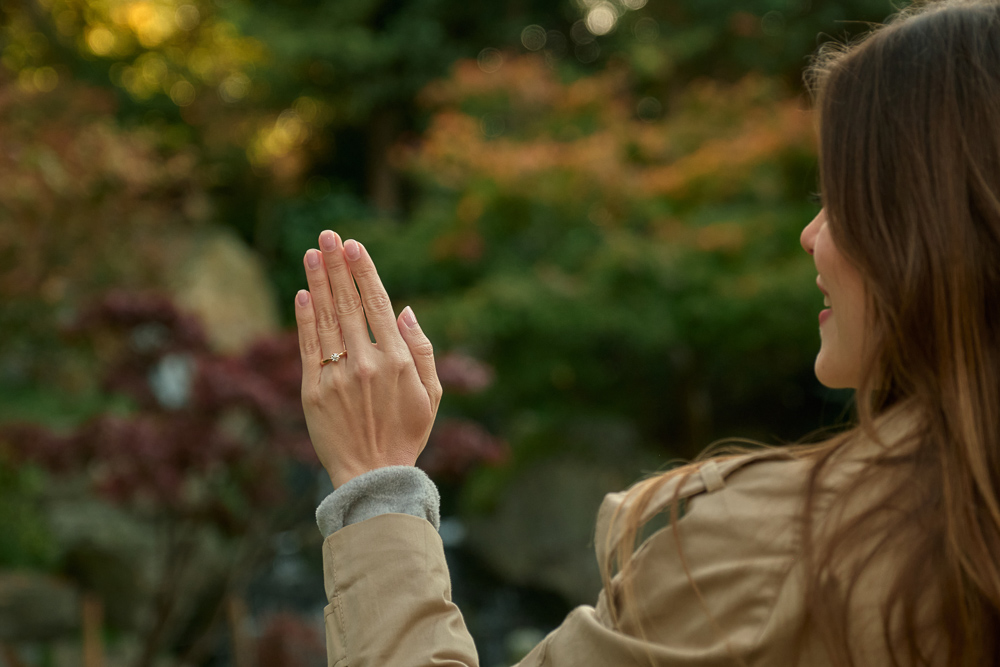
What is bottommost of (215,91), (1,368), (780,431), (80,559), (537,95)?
(780,431)

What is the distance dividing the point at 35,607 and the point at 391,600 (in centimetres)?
476

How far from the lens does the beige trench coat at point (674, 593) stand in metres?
0.66

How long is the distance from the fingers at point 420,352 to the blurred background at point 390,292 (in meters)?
1.95

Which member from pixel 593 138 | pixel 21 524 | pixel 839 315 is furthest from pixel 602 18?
pixel 839 315

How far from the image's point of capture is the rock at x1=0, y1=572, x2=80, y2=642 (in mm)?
4562

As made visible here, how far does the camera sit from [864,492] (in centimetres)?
66

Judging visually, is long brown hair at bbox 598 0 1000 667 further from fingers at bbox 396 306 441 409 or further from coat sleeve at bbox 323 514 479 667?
fingers at bbox 396 306 441 409

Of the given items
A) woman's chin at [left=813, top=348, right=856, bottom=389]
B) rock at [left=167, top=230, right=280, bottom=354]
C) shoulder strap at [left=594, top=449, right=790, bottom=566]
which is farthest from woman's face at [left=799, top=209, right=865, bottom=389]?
rock at [left=167, top=230, right=280, bottom=354]

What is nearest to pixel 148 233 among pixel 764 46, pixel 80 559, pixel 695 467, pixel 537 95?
pixel 80 559

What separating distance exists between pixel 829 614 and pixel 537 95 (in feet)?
17.9

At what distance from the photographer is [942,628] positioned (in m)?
0.63

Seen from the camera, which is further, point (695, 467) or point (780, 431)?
point (780, 431)

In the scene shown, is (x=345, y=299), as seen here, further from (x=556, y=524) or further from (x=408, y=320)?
(x=556, y=524)

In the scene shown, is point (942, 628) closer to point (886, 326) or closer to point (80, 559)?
point (886, 326)
